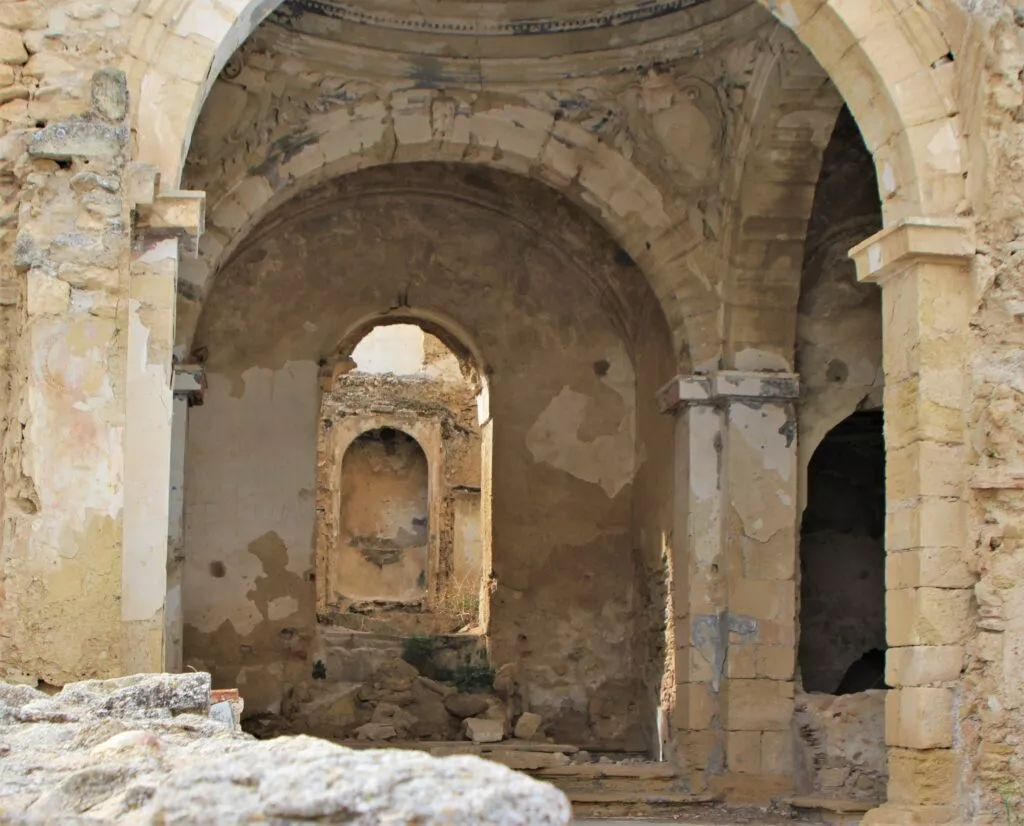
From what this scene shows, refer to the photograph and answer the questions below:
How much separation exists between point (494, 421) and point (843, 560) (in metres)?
3.07

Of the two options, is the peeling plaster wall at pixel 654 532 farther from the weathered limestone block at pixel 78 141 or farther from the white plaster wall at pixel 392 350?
the white plaster wall at pixel 392 350

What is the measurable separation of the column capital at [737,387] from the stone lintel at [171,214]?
426 centimetres

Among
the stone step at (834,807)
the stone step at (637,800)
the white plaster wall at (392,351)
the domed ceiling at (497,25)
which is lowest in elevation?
the stone step at (637,800)

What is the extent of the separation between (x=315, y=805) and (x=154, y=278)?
4043mm

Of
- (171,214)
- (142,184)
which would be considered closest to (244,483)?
(171,214)

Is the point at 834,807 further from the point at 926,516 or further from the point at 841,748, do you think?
the point at 926,516

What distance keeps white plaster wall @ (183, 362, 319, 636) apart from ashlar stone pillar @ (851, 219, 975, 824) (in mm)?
5639

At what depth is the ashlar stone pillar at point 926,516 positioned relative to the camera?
607 centimetres

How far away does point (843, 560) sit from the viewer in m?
11.9

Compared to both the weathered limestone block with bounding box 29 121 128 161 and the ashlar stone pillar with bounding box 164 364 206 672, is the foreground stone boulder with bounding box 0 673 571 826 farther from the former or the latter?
the ashlar stone pillar with bounding box 164 364 206 672

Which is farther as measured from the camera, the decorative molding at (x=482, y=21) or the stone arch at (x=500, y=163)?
the stone arch at (x=500, y=163)

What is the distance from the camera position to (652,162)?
966cm

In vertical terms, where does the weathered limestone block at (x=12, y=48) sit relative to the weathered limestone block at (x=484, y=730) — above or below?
above

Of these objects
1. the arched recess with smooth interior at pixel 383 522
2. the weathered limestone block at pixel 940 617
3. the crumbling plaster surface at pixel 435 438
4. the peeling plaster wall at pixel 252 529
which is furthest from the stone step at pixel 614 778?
the arched recess with smooth interior at pixel 383 522
